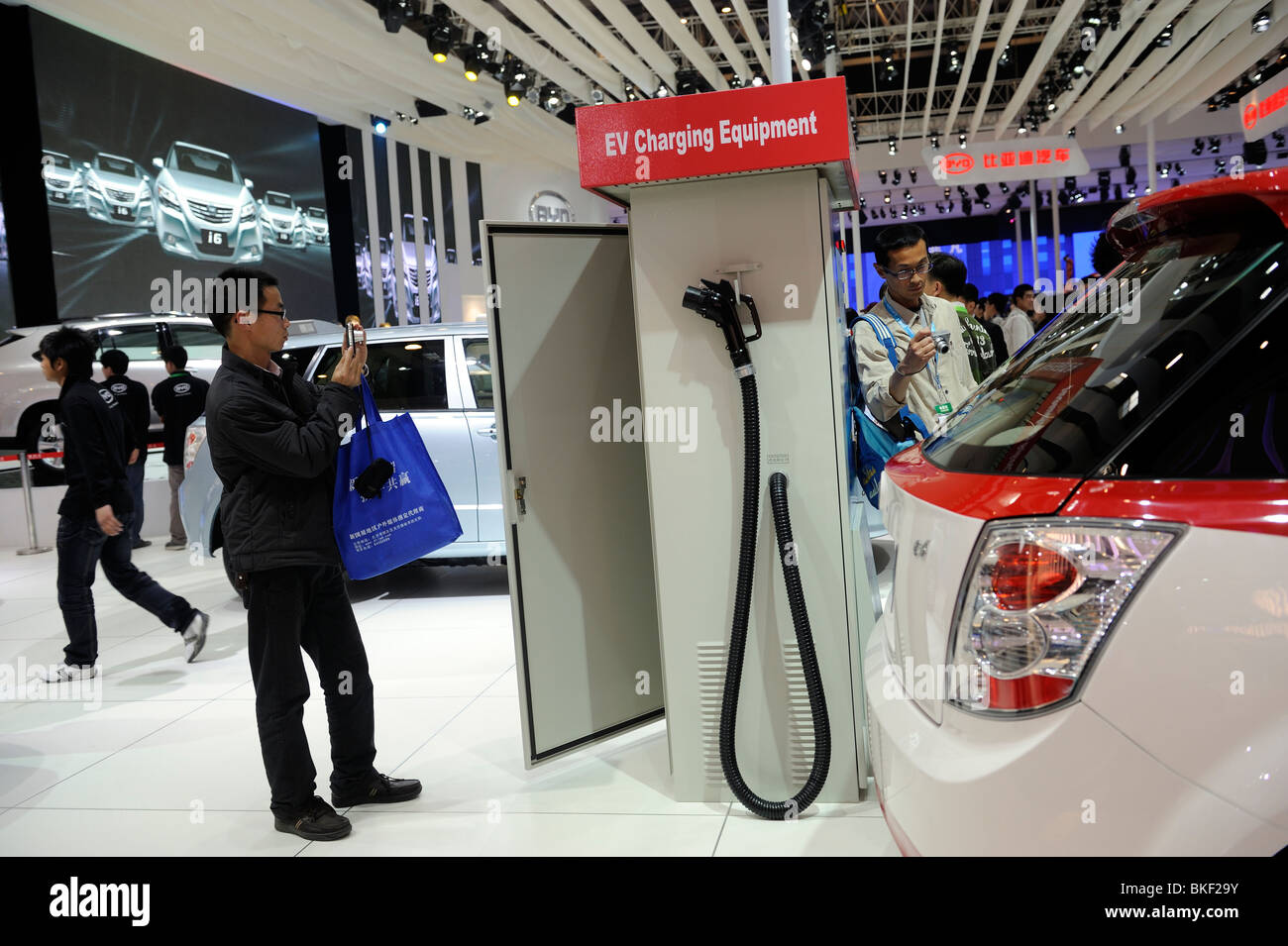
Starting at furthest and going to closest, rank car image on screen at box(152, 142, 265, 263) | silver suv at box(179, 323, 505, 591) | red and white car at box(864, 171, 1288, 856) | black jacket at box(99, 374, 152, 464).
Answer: car image on screen at box(152, 142, 265, 263), black jacket at box(99, 374, 152, 464), silver suv at box(179, 323, 505, 591), red and white car at box(864, 171, 1288, 856)

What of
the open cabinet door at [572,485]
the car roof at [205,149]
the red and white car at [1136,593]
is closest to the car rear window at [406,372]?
the open cabinet door at [572,485]

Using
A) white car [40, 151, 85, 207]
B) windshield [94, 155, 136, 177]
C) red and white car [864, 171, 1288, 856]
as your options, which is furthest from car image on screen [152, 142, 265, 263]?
red and white car [864, 171, 1288, 856]

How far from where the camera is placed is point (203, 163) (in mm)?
11078

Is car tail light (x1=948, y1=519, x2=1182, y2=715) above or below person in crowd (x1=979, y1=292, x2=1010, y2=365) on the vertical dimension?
below

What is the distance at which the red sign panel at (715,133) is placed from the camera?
2611mm

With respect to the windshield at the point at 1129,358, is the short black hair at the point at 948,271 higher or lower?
higher

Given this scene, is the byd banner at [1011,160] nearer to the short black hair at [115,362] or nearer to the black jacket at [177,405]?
the black jacket at [177,405]

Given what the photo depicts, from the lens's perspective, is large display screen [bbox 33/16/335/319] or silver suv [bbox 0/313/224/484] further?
large display screen [bbox 33/16/335/319]

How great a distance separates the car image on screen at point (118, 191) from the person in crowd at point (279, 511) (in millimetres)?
7800

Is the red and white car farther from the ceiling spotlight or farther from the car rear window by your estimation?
the ceiling spotlight

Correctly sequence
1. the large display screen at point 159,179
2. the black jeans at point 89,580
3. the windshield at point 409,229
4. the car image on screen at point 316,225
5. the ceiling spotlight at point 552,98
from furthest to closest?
the windshield at point 409,229
the car image on screen at point 316,225
the ceiling spotlight at point 552,98
the large display screen at point 159,179
the black jeans at point 89,580

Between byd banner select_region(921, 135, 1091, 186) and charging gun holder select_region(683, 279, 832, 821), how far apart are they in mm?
11314

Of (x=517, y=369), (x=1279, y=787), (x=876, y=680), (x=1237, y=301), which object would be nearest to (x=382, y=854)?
(x=517, y=369)

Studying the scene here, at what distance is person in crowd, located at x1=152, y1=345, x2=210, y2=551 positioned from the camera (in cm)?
816
